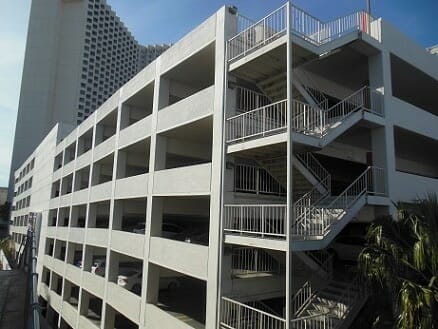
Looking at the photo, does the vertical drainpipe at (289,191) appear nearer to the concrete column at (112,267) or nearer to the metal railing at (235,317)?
the metal railing at (235,317)

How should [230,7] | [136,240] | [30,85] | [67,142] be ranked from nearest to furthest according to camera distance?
[230,7] → [136,240] → [67,142] → [30,85]

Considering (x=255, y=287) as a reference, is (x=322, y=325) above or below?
below

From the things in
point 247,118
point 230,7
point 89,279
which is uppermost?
point 230,7

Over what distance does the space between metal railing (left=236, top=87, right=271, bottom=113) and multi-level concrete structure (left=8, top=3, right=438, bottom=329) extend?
0.15 feet

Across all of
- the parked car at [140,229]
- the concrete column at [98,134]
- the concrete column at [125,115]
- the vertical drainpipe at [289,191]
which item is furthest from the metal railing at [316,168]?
the concrete column at [98,134]

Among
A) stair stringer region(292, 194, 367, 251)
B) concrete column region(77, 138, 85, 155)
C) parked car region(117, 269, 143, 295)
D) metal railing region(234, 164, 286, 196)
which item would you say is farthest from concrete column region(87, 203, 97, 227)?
stair stringer region(292, 194, 367, 251)

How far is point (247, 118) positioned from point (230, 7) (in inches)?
148

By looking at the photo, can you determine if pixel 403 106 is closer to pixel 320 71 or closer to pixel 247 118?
pixel 320 71

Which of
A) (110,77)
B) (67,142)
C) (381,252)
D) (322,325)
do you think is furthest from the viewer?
(110,77)

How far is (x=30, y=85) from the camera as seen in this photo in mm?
70125

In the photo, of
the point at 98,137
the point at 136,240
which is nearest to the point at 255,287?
the point at 136,240

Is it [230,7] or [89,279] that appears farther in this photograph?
[89,279]

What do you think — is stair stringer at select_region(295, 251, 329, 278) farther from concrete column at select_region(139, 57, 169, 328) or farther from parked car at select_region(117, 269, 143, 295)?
parked car at select_region(117, 269, 143, 295)

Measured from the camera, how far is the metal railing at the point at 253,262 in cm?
1163
